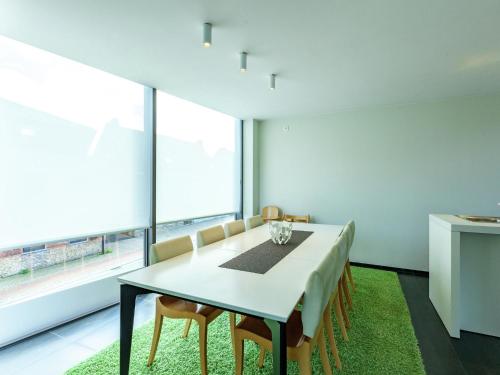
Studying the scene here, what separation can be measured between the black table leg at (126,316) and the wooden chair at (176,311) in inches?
10.1

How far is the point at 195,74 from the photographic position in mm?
2744

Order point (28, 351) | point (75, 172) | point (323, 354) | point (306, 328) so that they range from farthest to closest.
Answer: point (75, 172), point (28, 351), point (323, 354), point (306, 328)

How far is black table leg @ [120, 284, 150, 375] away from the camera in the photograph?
152 cm

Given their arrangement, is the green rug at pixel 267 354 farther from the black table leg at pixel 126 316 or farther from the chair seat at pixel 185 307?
the chair seat at pixel 185 307

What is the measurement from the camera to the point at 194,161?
12.6ft

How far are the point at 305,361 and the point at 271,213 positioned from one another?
338cm

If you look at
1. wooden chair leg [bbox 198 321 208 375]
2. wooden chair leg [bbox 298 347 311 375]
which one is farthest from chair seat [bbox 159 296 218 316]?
wooden chair leg [bbox 298 347 311 375]

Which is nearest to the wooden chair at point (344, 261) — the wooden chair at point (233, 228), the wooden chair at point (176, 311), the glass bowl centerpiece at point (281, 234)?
the glass bowl centerpiece at point (281, 234)

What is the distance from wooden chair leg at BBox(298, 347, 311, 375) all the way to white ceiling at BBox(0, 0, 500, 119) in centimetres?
214

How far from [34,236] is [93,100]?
146cm

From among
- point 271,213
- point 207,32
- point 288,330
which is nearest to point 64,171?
point 207,32

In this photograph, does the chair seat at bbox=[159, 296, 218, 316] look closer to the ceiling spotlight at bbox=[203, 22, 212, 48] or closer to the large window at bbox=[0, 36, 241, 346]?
the large window at bbox=[0, 36, 241, 346]

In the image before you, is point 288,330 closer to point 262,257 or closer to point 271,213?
point 262,257

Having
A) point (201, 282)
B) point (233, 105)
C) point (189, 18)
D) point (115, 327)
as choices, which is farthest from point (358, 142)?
point (115, 327)
